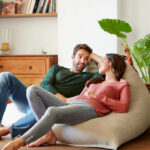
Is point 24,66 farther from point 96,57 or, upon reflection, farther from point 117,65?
point 117,65

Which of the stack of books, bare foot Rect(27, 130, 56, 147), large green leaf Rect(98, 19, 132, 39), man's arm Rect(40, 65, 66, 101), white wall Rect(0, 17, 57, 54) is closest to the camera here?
bare foot Rect(27, 130, 56, 147)

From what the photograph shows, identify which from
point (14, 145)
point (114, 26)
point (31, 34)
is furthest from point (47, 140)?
point (31, 34)

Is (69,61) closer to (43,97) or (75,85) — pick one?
(75,85)

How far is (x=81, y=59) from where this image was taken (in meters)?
3.14

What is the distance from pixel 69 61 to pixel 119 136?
225 centimetres

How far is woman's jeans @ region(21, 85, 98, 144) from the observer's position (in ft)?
6.57

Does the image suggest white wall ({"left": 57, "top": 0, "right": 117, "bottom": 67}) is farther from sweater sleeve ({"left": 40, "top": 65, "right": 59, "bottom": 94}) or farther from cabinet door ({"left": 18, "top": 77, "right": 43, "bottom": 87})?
sweater sleeve ({"left": 40, "top": 65, "right": 59, "bottom": 94})

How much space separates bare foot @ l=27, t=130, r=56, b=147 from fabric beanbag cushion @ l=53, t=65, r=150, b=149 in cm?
5

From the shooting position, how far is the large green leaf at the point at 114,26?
3837mm

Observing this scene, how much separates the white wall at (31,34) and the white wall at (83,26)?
0.43m

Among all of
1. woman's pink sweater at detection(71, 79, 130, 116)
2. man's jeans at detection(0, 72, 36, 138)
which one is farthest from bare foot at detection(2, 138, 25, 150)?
woman's pink sweater at detection(71, 79, 130, 116)

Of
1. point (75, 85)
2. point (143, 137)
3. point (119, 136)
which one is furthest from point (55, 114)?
point (75, 85)

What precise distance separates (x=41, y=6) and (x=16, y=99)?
217cm

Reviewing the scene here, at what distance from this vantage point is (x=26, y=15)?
4.56 m
